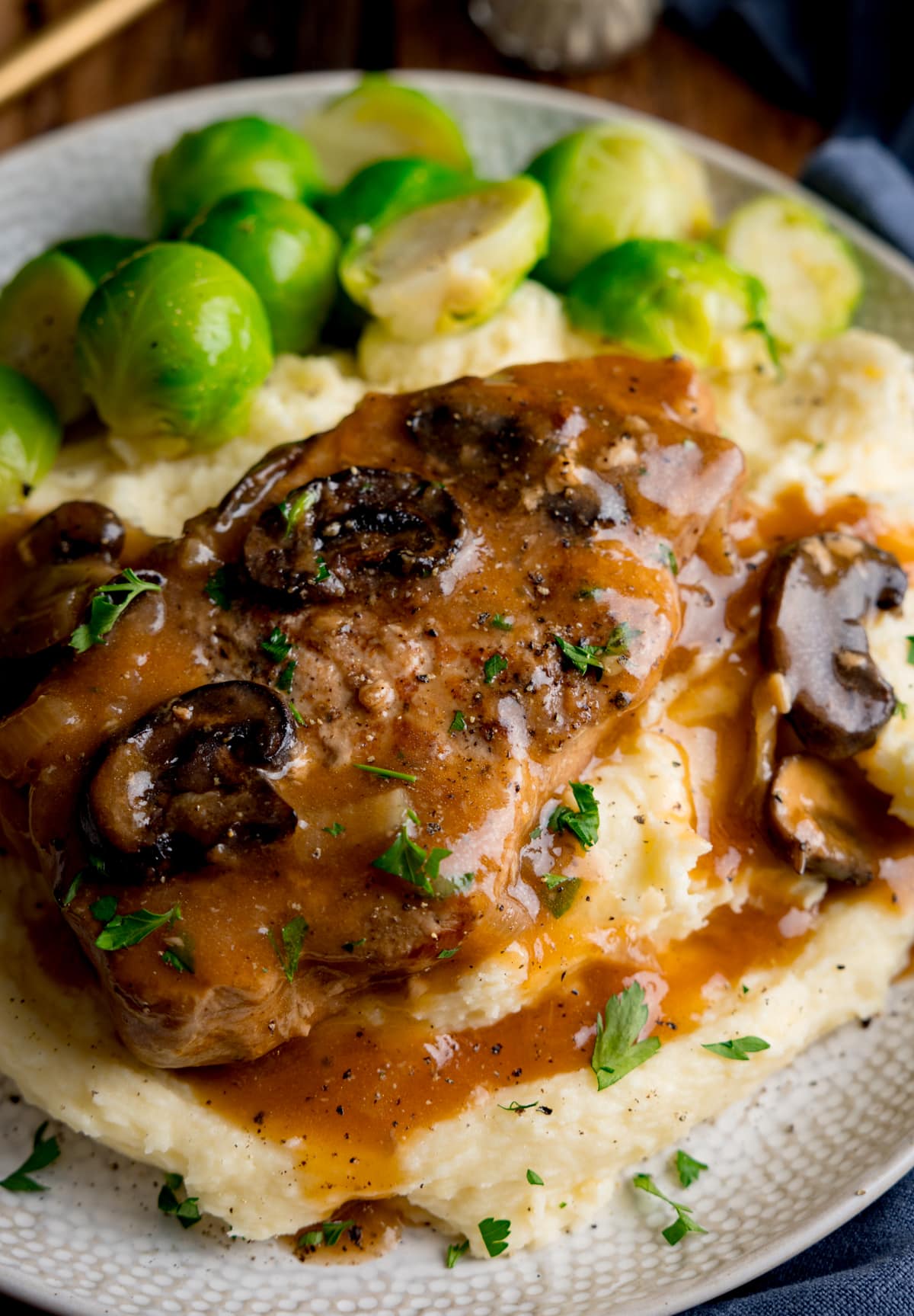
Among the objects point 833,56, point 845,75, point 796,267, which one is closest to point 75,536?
point 796,267

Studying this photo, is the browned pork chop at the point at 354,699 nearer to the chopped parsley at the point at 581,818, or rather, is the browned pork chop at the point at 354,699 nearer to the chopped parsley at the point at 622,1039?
the chopped parsley at the point at 581,818

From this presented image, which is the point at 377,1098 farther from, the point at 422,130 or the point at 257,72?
the point at 257,72

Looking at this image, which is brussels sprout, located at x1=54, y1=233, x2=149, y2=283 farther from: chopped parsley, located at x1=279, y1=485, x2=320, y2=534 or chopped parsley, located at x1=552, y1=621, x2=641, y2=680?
chopped parsley, located at x1=552, y1=621, x2=641, y2=680

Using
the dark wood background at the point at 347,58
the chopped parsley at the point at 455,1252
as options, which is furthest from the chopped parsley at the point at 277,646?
the dark wood background at the point at 347,58

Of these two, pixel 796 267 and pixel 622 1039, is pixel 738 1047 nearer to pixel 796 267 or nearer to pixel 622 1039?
pixel 622 1039

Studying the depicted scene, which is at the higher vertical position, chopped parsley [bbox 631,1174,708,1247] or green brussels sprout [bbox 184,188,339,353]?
green brussels sprout [bbox 184,188,339,353]

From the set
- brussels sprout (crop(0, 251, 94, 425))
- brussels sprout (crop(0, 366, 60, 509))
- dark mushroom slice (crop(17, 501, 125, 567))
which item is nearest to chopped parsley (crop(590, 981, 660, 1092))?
dark mushroom slice (crop(17, 501, 125, 567))
